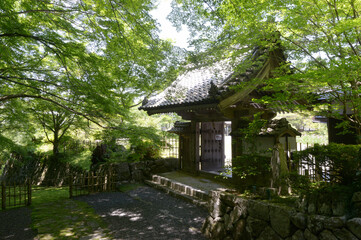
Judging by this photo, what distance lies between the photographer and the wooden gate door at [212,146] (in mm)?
11547

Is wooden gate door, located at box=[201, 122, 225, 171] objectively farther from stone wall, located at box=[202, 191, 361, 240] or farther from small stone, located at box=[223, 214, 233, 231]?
small stone, located at box=[223, 214, 233, 231]

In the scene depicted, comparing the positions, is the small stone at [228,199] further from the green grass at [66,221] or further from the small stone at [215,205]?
the green grass at [66,221]

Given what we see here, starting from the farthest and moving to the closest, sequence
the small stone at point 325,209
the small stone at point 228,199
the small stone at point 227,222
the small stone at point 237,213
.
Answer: the small stone at point 228,199
the small stone at point 227,222
the small stone at point 237,213
the small stone at point 325,209

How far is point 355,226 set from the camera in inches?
118

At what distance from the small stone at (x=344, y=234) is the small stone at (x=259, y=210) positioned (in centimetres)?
126

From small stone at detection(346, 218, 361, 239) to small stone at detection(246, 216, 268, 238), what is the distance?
5.02 feet

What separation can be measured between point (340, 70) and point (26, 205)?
1111 cm

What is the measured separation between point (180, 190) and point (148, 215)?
2.32 m

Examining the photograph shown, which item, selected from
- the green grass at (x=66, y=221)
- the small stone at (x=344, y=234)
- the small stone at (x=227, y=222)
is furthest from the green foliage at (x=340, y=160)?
the green grass at (x=66, y=221)

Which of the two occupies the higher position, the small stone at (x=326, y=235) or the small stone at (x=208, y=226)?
the small stone at (x=326, y=235)

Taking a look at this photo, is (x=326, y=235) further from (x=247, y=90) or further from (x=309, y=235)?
(x=247, y=90)

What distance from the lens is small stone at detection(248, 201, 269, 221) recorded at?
14.1ft

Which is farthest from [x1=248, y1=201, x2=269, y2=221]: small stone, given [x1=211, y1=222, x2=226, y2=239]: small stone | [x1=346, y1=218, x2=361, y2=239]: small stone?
[x1=346, y1=218, x2=361, y2=239]: small stone

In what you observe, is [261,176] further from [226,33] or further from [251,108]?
[226,33]
